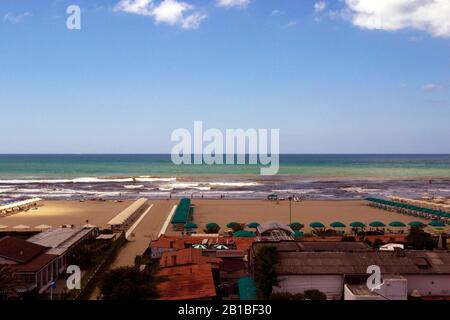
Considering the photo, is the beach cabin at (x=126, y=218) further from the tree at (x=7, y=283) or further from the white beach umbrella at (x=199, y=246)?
the tree at (x=7, y=283)

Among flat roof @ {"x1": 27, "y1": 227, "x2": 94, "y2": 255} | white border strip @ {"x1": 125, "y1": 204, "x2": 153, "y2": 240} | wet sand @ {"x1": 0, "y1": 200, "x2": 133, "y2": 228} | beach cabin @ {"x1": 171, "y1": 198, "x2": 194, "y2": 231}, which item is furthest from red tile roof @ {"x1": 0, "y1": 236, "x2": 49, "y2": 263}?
wet sand @ {"x1": 0, "y1": 200, "x2": 133, "y2": 228}

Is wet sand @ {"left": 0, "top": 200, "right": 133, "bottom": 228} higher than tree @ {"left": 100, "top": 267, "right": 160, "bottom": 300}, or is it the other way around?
tree @ {"left": 100, "top": 267, "right": 160, "bottom": 300}

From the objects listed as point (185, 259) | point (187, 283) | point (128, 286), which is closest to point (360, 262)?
point (187, 283)

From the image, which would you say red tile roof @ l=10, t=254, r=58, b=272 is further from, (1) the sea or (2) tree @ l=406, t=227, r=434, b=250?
(1) the sea

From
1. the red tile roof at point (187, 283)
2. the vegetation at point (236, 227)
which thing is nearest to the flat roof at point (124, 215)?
the vegetation at point (236, 227)

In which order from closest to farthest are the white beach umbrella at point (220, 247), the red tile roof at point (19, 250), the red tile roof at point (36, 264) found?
the red tile roof at point (36, 264), the red tile roof at point (19, 250), the white beach umbrella at point (220, 247)

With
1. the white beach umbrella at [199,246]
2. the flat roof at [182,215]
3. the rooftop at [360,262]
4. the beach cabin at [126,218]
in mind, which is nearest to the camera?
the rooftop at [360,262]

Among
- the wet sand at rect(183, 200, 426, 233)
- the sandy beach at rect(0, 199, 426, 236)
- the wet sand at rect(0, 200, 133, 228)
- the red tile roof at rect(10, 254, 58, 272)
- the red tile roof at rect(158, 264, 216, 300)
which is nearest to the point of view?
the red tile roof at rect(158, 264, 216, 300)

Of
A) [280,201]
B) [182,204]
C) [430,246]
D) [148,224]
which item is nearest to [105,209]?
[182,204]
